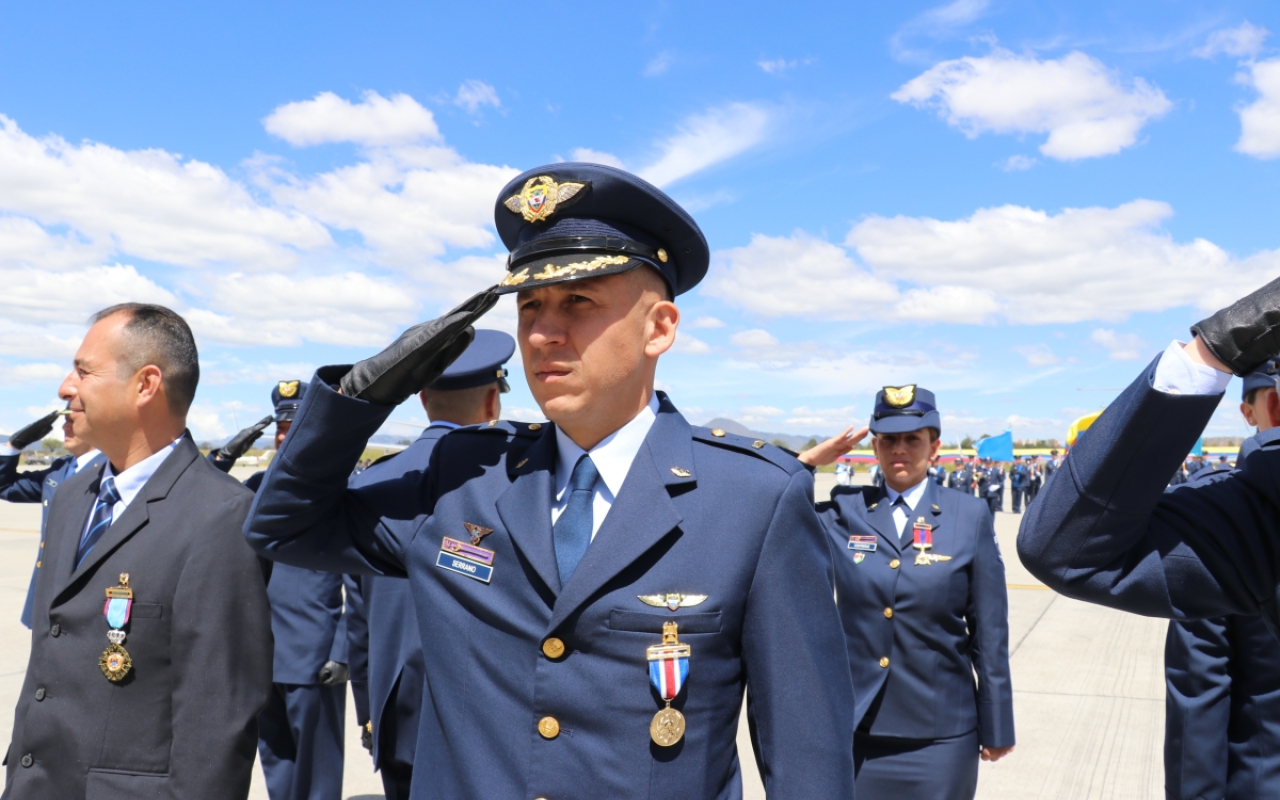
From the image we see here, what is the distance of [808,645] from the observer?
5.67ft

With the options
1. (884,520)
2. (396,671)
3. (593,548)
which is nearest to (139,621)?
(396,671)

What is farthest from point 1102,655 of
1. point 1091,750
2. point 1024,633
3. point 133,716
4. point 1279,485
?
point 133,716

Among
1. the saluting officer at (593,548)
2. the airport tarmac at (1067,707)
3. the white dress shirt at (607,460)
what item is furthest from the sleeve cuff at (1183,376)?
the airport tarmac at (1067,707)

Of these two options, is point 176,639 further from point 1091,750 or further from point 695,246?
point 1091,750

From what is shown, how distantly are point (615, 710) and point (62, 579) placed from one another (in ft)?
5.99

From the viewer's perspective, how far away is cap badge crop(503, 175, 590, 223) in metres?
1.90

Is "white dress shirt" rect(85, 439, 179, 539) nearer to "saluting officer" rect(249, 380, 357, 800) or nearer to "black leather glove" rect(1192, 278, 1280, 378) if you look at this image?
"saluting officer" rect(249, 380, 357, 800)

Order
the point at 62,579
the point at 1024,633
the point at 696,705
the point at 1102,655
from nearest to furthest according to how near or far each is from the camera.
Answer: the point at 696,705, the point at 62,579, the point at 1102,655, the point at 1024,633

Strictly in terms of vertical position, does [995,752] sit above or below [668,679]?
below

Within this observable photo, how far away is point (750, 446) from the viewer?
199 centimetres

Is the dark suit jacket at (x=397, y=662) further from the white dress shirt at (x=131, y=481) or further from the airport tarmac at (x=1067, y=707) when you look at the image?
the airport tarmac at (x=1067, y=707)

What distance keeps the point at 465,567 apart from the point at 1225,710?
2922mm

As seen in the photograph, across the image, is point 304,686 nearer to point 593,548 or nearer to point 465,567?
point 465,567

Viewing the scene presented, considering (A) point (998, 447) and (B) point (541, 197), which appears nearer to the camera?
(B) point (541, 197)
